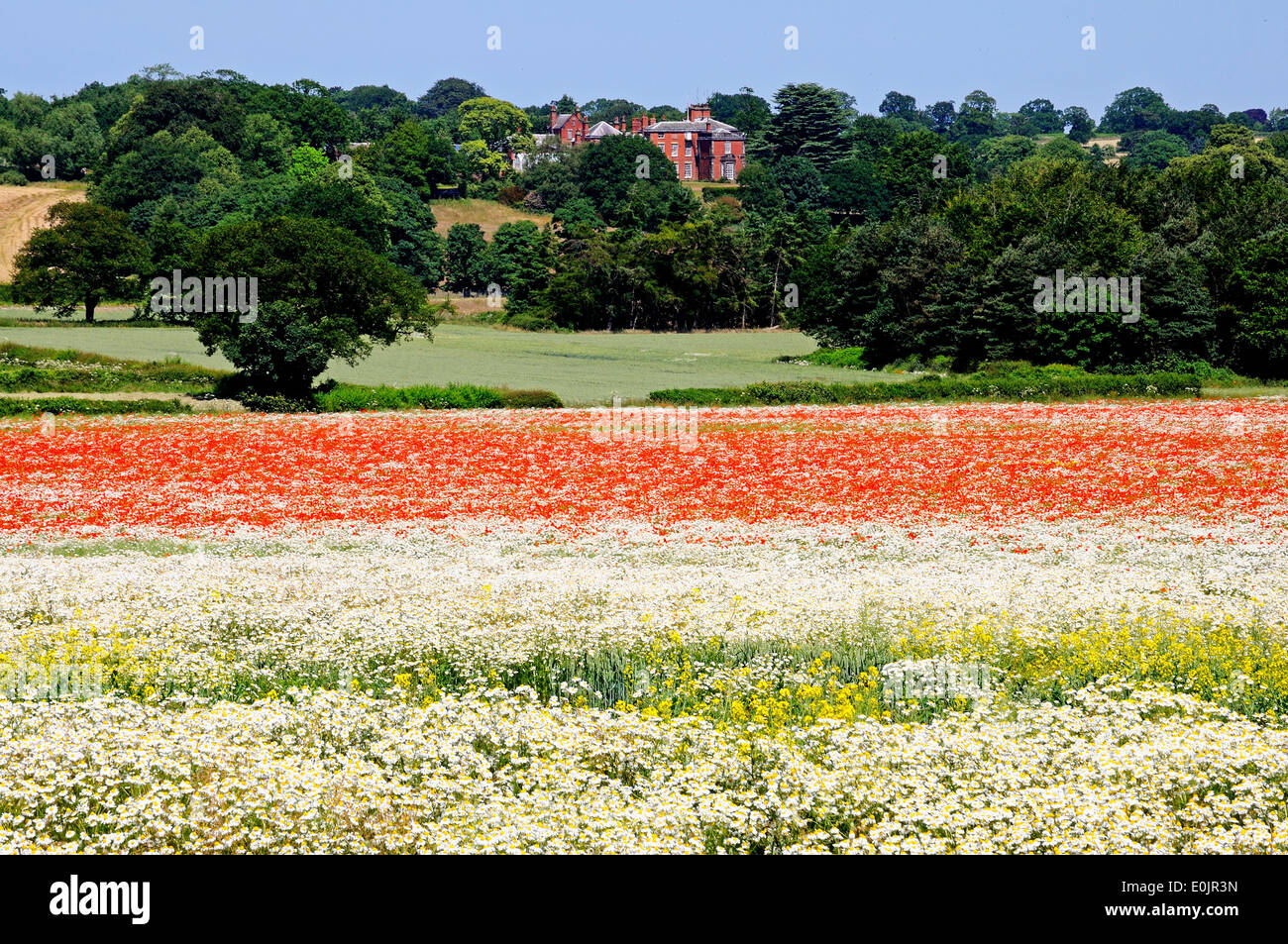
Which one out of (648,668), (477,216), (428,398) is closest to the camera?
(648,668)

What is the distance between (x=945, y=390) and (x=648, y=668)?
1920 inches

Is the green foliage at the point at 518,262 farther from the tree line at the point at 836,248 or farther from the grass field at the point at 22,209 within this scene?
the grass field at the point at 22,209

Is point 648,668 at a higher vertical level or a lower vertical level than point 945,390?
lower

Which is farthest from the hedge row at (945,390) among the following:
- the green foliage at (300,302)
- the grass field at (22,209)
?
the grass field at (22,209)

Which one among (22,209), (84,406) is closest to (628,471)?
(84,406)

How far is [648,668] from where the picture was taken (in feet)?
53.1

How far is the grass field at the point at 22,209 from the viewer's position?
157m

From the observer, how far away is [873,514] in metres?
30.2

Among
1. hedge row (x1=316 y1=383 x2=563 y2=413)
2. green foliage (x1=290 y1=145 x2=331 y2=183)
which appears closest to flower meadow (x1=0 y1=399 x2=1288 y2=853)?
hedge row (x1=316 y1=383 x2=563 y2=413)

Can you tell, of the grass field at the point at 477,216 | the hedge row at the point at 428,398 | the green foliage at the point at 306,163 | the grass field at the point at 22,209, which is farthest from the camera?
the grass field at the point at 477,216

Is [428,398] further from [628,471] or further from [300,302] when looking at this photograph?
[628,471]

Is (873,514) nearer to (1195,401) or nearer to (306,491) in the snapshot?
(306,491)

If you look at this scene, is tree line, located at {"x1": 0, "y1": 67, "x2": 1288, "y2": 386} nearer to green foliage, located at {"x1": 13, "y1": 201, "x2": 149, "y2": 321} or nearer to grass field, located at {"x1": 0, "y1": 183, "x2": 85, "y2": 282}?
green foliage, located at {"x1": 13, "y1": 201, "x2": 149, "y2": 321}

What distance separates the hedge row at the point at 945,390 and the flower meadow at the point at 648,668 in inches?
1035
